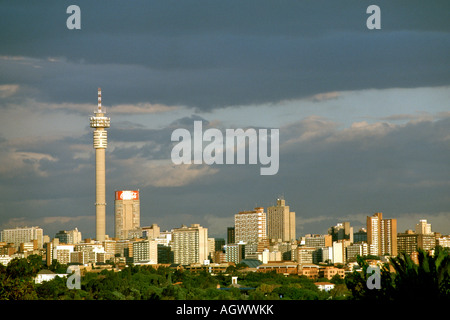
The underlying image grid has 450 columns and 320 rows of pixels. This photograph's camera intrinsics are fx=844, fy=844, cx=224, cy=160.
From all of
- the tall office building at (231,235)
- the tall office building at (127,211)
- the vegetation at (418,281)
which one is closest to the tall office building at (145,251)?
the tall office building at (231,235)

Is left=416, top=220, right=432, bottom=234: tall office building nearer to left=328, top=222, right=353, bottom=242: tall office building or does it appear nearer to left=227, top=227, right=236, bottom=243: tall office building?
left=328, top=222, right=353, bottom=242: tall office building

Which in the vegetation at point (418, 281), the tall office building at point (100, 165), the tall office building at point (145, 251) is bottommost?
the tall office building at point (145, 251)

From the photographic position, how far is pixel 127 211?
5276 inches


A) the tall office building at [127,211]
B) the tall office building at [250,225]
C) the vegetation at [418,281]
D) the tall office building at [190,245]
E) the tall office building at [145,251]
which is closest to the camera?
the vegetation at [418,281]

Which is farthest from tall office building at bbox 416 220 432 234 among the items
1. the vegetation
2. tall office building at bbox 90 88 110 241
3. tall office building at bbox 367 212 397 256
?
the vegetation

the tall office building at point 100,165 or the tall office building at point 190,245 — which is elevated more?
the tall office building at point 100,165

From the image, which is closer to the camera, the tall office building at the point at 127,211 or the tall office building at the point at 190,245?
the tall office building at the point at 190,245

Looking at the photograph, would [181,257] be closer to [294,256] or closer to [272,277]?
[294,256]

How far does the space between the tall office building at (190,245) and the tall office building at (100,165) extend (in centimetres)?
992

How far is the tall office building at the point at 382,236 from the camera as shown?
102250 millimetres

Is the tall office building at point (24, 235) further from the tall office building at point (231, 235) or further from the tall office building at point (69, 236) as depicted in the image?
the tall office building at point (231, 235)

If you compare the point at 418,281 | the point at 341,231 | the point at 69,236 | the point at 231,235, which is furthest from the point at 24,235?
the point at 418,281
